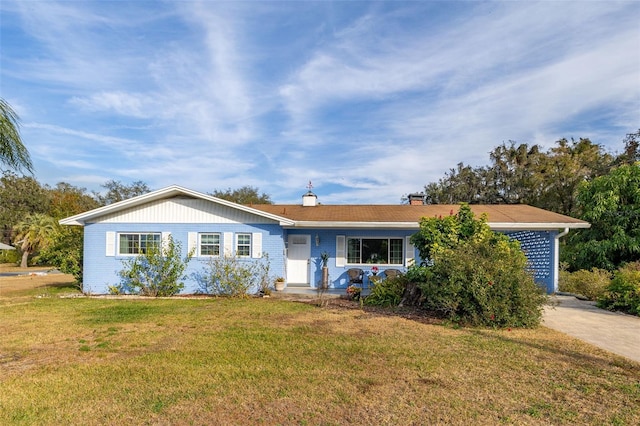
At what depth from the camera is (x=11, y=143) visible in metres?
3.12

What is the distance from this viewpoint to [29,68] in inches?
410

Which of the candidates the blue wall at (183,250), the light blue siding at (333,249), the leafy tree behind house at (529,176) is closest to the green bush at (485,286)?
the light blue siding at (333,249)

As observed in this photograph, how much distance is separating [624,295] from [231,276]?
1119 centimetres

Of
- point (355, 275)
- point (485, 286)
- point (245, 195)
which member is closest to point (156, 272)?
point (355, 275)

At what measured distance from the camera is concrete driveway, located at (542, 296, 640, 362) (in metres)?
6.50

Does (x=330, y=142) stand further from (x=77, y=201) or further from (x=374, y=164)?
(x=77, y=201)

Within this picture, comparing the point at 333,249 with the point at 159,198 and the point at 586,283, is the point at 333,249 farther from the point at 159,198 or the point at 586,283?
the point at 586,283

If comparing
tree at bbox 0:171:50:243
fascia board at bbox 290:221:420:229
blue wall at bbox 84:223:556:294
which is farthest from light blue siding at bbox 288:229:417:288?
tree at bbox 0:171:50:243

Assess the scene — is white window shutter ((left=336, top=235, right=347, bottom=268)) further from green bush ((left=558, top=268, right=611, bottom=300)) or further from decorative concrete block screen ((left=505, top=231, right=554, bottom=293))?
green bush ((left=558, top=268, right=611, bottom=300))

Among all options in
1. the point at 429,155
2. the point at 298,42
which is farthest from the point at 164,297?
the point at 429,155

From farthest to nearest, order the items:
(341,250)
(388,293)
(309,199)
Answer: (309,199), (341,250), (388,293)

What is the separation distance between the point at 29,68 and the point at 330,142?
46.0 ft

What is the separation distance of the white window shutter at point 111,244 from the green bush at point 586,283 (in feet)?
52.0

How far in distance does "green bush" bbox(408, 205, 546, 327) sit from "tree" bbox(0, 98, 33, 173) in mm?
7521
